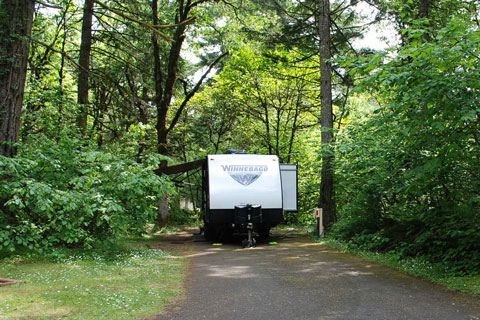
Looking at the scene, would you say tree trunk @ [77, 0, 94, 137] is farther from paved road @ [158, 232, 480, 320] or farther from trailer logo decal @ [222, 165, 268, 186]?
paved road @ [158, 232, 480, 320]

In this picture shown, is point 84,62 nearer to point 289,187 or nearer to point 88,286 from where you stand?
point 289,187

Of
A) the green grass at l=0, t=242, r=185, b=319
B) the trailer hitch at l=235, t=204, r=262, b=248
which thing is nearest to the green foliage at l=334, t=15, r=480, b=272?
the trailer hitch at l=235, t=204, r=262, b=248

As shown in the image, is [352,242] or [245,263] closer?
[245,263]

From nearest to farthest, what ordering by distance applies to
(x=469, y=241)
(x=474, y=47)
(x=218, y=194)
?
(x=474, y=47), (x=469, y=241), (x=218, y=194)

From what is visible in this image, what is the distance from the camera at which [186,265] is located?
9266 millimetres

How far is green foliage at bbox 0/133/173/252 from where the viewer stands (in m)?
7.84

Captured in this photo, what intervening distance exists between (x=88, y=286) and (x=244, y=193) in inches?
311

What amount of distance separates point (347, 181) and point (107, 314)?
29.9 feet

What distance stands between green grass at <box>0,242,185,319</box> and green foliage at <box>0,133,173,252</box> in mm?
555

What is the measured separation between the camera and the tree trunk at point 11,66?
913cm

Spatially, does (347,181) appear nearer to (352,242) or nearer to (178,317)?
(352,242)

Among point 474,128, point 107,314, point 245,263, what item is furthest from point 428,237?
point 107,314

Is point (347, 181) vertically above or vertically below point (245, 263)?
above

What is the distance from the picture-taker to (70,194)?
26.7ft
